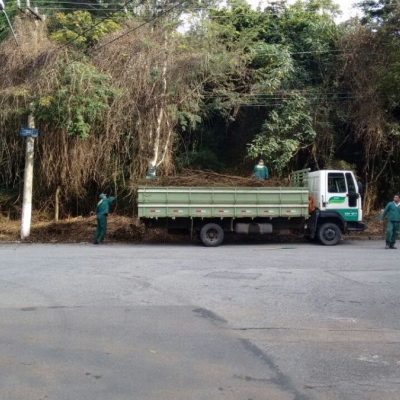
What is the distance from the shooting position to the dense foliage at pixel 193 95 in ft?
65.4

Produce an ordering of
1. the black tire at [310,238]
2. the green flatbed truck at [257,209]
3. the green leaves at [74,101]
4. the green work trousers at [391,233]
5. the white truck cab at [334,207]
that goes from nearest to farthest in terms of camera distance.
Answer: the green work trousers at [391,233] < the green flatbed truck at [257,209] < the white truck cab at [334,207] < the black tire at [310,238] < the green leaves at [74,101]

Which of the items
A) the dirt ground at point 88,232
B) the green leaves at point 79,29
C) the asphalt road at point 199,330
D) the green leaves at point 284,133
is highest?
the green leaves at point 79,29

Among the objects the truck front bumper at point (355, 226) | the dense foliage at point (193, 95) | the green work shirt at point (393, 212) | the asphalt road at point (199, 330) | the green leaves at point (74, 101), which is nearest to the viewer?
the asphalt road at point (199, 330)

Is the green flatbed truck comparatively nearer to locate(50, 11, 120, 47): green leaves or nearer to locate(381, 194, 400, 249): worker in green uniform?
locate(381, 194, 400, 249): worker in green uniform

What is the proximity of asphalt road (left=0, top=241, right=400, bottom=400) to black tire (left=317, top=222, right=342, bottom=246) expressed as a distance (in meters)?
4.68

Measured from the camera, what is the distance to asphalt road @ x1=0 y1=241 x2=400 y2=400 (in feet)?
16.5

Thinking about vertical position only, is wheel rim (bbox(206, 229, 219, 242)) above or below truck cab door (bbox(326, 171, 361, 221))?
below

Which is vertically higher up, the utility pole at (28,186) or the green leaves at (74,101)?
the green leaves at (74,101)

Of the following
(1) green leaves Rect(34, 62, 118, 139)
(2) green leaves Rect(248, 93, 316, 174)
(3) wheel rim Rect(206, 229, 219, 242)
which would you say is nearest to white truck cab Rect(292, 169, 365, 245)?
(3) wheel rim Rect(206, 229, 219, 242)

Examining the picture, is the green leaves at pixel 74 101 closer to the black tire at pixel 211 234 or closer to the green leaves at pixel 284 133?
the black tire at pixel 211 234

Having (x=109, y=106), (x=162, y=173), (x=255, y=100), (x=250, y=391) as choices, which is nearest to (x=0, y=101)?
(x=109, y=106)

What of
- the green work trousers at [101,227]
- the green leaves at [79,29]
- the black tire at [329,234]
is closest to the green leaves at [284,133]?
the black tire at [329,234]

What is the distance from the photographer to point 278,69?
22000 millimetres

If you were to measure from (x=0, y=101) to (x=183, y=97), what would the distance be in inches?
265
